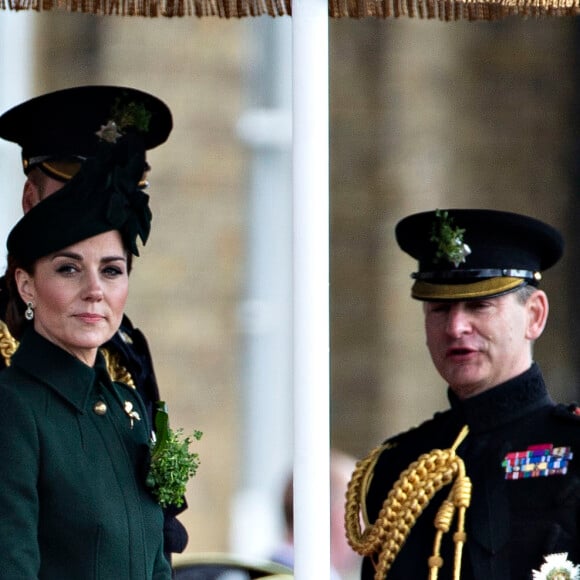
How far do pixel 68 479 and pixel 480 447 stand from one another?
1.34 m

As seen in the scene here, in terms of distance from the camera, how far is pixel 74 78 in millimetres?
6730

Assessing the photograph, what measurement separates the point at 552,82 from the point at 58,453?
481 cm

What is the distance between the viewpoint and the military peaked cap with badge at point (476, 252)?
4.39m

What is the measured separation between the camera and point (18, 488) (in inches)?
131

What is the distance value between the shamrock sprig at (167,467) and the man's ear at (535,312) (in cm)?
118

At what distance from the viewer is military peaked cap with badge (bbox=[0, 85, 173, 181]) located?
4.18m

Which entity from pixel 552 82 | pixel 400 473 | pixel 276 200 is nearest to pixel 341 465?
pixel 400 473

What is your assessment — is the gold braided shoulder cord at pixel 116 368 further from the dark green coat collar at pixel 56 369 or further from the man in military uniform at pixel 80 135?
the dark green coat collar at pixel 56 369

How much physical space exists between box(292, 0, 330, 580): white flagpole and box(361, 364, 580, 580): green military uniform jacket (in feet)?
2.46

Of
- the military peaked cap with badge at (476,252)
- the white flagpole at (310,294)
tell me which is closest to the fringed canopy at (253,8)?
the white flagpole at (310,294)

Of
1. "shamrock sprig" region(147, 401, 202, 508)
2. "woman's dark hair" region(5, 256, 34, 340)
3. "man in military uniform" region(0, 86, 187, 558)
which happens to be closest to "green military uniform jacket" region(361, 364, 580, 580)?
"man in military uniform" region(0, 86, 187, 558)

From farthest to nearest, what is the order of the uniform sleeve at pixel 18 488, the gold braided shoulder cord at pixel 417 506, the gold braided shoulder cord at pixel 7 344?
the gold braided shoulder cord at pixel 417 506 → the gold braided shoulder cord at pixel 7 344 → the uniform sleeve at pixel 18 488

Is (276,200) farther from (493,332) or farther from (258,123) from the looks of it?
(493,332)

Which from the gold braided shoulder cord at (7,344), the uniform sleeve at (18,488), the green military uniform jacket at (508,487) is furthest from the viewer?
the green military uniform jacket at (508,487)
